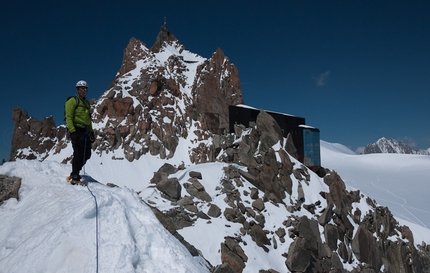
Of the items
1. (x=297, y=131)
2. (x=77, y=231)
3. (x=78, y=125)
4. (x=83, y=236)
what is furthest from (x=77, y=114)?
(x=297, y=131)

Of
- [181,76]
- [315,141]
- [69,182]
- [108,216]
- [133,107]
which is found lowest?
[108,216]

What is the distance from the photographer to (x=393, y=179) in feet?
171

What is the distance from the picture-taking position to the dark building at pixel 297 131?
115 ft

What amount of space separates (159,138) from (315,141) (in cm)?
2610

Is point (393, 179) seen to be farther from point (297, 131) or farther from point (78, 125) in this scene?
point (78, 125)

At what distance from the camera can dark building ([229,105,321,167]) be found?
34950mm

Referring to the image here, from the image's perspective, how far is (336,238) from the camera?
14750 mm

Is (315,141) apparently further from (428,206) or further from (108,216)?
(108,216)

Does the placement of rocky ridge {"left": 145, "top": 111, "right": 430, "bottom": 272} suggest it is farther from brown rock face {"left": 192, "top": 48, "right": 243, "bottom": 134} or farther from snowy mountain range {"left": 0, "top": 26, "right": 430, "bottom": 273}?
brown rock face {"left": 192, "top": 48, "right": 243, "bottom": 134}

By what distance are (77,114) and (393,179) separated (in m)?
59.9

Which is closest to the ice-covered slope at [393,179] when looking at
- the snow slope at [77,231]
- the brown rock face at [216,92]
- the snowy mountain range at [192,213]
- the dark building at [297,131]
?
the snowy mountain range at [192,213]

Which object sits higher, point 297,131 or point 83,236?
point 297,131

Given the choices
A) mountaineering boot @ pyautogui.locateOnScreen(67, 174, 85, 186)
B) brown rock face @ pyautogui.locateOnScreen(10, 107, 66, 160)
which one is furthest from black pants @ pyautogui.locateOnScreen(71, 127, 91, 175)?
brown rock face @ pyautogui.locateOnScreen(10, 107, 66, 160)

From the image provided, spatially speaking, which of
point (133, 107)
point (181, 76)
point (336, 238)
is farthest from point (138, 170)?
point (336, 238)
